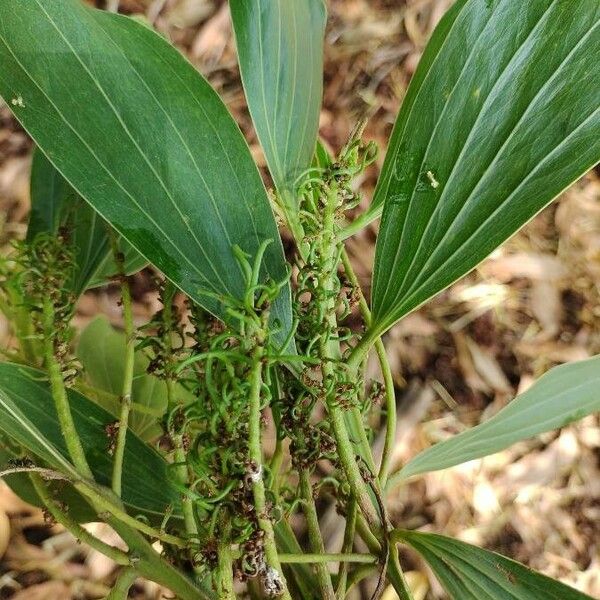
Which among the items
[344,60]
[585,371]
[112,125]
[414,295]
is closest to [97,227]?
[112,125]

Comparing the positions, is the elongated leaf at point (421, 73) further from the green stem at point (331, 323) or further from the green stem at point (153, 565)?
the green stem at point (153, 565)

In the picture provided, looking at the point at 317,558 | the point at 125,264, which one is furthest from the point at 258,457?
the point at 125,264

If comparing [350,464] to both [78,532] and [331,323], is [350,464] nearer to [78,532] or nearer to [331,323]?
[331,323]

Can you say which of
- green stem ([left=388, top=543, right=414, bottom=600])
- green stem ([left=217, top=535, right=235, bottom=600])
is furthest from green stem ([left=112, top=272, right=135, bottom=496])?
green stem ([left=388, top=543, right=414, bottom=600])

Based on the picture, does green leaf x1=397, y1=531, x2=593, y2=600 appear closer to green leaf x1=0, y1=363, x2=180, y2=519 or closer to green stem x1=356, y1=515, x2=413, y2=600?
green stem x1=356, y1=515, x2=413, y2=600

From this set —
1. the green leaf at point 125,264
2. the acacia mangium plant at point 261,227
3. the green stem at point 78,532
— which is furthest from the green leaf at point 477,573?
the green leaf at point 125,264

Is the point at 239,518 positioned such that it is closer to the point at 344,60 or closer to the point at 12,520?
the point at 12,520
